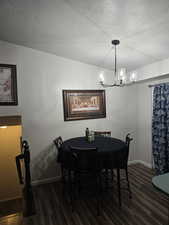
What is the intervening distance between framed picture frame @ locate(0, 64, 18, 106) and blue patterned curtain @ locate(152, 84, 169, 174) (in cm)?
302

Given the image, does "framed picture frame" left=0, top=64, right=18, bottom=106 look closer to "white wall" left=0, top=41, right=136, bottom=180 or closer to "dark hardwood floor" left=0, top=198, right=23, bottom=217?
"white wall" left=0, top=41, right=136, bottom=180

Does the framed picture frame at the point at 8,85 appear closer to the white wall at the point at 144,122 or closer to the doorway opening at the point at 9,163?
the doorway opening at the point at 9,163

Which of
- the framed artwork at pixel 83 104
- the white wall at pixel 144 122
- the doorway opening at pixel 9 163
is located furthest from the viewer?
the white wall at pixel 144 122

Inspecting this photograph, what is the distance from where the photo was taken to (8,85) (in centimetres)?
294

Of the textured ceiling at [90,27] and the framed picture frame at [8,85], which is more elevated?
the textured ceiling at [90,27]

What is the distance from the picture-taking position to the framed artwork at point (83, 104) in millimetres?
3441

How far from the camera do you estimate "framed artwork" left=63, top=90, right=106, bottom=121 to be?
344 cm

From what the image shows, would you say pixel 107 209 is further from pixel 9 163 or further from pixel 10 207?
pixel 9 163

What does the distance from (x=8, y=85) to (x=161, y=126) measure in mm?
3289

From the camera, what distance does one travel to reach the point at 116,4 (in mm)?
1642

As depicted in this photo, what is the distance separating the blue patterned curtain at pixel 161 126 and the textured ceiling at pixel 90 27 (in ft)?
2.45

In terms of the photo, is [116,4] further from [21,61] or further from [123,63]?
[21,61]

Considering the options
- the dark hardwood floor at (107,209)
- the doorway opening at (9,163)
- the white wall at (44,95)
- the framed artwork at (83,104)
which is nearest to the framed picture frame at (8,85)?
the white wall at (44,95)

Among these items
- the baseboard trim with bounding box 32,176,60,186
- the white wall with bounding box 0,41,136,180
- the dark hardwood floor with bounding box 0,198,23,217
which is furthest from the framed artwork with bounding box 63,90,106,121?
the dark hardwood floor with bounding box 0,198,23,217
